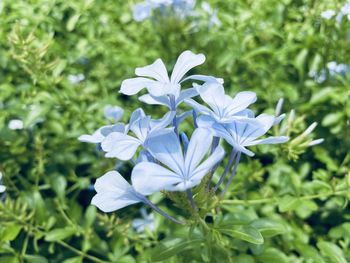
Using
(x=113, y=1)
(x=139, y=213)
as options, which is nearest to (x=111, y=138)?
(x=139, y=213)

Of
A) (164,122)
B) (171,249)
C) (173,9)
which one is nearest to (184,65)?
(164,122)

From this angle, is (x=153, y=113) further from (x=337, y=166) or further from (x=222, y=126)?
(x=222, y=126)

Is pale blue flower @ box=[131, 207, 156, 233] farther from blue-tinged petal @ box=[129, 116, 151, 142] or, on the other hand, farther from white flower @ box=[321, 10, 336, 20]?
white flower @ box=[321, 10, 336, 20]

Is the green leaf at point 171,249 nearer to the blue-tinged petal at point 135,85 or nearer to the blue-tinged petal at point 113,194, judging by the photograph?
the blue-tinged petal at point 113,194

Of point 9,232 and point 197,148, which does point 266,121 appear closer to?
point 197,148

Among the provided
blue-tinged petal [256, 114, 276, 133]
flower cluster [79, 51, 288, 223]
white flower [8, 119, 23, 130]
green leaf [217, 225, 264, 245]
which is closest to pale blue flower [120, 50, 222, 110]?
flower cluster [79, 51, 288, 223]

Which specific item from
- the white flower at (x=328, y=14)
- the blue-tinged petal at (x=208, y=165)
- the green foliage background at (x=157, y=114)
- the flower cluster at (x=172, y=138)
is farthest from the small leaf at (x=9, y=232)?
the white flower at (x=328, y=14)

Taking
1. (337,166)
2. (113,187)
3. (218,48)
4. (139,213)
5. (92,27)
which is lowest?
(139,213)
